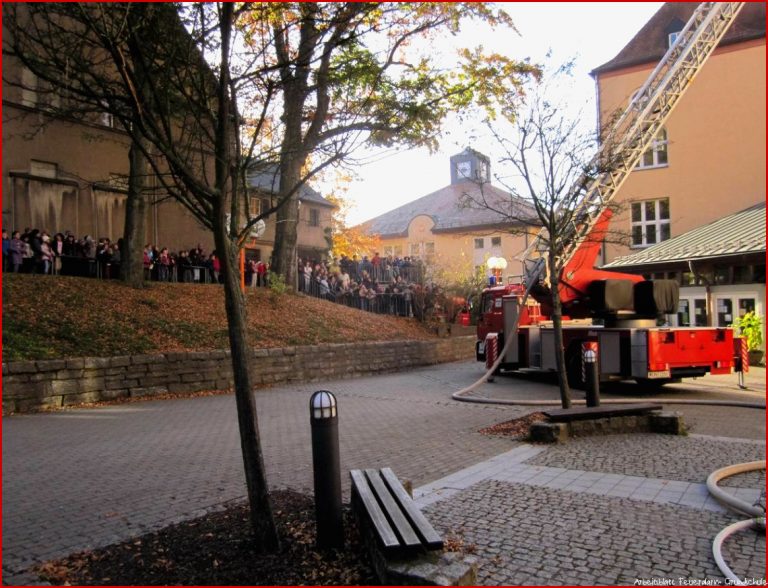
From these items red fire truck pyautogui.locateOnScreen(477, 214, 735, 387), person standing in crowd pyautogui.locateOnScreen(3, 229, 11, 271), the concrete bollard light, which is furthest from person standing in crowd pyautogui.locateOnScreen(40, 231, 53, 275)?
the concrete bollard light

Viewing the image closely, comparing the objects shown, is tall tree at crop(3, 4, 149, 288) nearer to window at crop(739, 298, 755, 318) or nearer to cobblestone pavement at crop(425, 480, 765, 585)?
cobblestone pavement at crop(425, 480, 765, 585)

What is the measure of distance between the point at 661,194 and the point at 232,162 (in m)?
26.2

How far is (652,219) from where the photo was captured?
2770 centimetres

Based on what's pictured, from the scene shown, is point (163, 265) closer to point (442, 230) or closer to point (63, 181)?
point (63, 181)

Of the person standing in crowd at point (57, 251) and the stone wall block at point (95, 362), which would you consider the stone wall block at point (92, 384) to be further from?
the person standing in crowd at point (57, 251)

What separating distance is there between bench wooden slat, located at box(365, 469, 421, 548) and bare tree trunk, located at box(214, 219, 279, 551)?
0.77 m

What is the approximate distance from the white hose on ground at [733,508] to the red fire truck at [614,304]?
19.6ft

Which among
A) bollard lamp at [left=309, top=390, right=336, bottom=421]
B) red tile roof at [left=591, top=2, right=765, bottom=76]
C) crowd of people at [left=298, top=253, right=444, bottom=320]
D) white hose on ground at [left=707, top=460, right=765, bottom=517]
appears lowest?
white hose on ground at [left=707, top=460, right=765, bottom=517]

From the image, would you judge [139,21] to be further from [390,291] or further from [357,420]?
[390,291]

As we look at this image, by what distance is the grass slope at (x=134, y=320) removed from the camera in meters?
12.4

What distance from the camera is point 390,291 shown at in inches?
1013

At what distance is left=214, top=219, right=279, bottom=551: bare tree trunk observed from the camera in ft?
13.4

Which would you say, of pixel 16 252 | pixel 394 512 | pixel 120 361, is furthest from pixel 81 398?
pixel 394 512

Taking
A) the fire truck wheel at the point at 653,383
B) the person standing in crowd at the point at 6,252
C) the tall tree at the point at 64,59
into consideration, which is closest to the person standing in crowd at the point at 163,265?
the person standing in crowd at the point at 6,252
